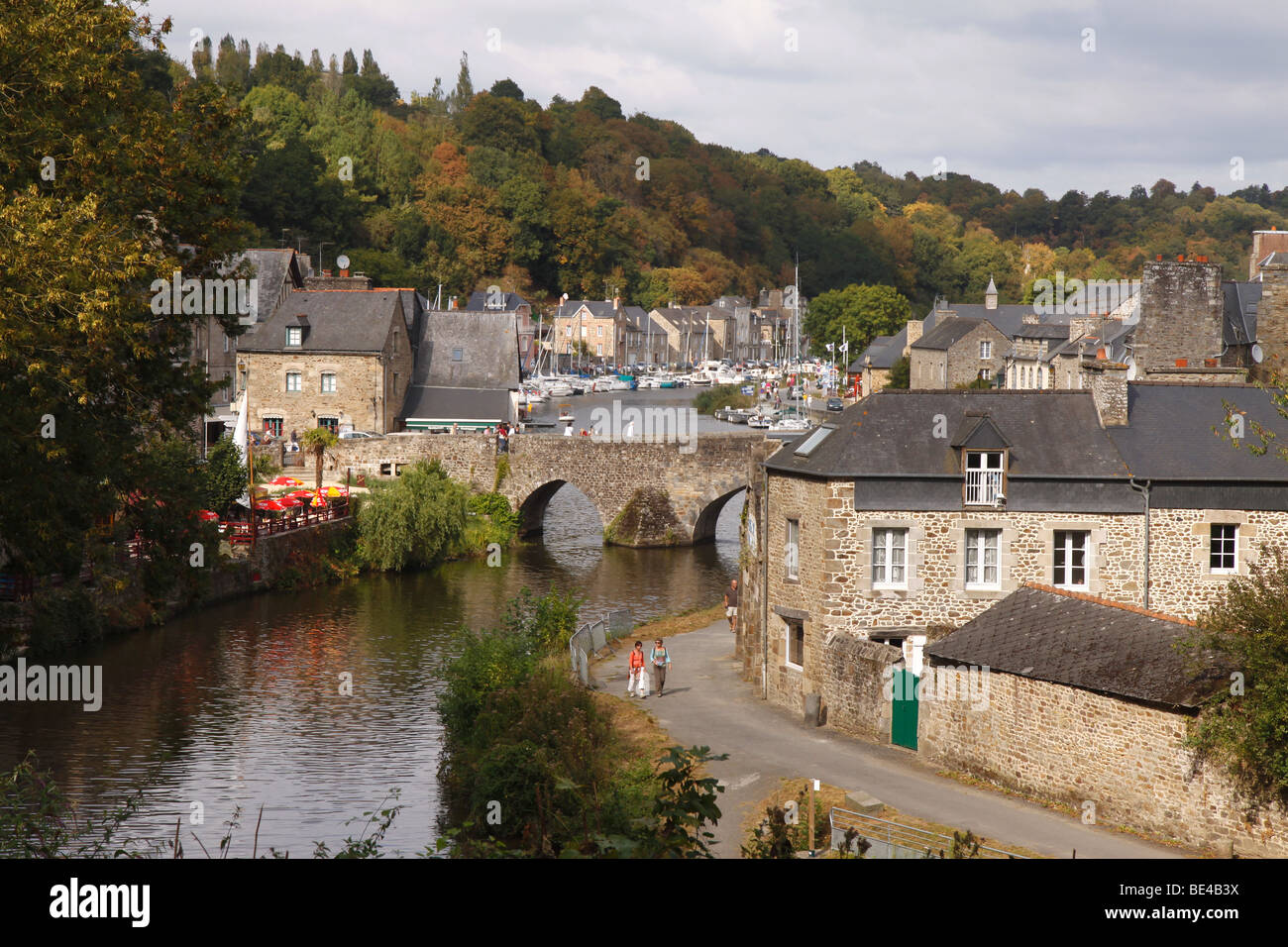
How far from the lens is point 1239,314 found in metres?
37.1

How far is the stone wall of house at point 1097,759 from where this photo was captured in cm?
1625

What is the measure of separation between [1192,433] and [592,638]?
41.4 feet

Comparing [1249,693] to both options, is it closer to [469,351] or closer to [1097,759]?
[1097,759]

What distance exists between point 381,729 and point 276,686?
443 cm

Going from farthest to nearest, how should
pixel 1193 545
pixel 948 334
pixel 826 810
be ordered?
pixel 948 334 < pixel 1193 545 < pixel 826 810

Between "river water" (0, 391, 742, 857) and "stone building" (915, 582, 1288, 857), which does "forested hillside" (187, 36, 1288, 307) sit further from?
"stone building" (915, 582, 1288, 857)

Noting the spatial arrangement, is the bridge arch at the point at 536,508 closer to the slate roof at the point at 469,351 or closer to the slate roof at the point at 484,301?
the slate roof at the point at 469,351

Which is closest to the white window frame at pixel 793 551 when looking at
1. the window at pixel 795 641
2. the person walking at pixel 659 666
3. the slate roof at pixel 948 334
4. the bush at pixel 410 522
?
the window at pixel 795 641

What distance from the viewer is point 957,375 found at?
68312 mm

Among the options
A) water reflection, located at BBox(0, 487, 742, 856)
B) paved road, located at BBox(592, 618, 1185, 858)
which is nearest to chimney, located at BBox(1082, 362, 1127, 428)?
paved road, located at BBox(592, 618, 1185, 858)

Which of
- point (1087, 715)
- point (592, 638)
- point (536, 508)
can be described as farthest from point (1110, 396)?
point (536, 508)

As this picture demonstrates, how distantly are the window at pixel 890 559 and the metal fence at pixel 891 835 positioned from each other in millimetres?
6098
